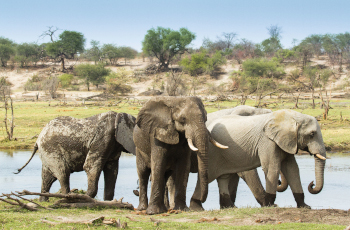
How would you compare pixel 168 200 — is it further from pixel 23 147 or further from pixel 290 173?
pixel 23 147

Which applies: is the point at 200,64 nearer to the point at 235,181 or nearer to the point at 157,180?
the point at 235,181

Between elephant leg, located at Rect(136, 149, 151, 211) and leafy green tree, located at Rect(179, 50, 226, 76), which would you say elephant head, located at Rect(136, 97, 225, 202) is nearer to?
elephant leg, located at Rect(136, 149, 151, 211)

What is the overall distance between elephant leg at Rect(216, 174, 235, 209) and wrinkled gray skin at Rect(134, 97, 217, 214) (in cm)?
88

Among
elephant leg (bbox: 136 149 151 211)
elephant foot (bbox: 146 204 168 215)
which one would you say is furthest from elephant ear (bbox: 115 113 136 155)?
elephant foot (bbox: 146 204 168 215)

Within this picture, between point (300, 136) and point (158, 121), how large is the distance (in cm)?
225

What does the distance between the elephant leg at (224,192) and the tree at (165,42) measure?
5905 cm

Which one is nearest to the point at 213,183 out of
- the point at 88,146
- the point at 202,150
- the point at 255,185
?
the point at 255,185

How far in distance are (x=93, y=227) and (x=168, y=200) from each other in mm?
3191

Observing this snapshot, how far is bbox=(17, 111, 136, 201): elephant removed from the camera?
800cm

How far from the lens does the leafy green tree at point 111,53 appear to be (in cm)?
7556

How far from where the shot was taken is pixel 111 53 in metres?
75.6

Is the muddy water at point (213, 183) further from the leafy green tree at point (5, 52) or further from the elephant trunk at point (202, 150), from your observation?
the leafy green tree at point (5, 52)

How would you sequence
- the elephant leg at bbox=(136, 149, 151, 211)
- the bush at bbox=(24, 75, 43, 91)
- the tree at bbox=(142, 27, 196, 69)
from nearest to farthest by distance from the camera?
the elephant leg at bbox=(136, 149, 151, 211), the bush at bbox=(24, 75, 43, 91), the tree at bbox=(142, 27, 196, 69)

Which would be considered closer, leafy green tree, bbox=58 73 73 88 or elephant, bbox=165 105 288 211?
elephant, bbox=165 105 288 211
